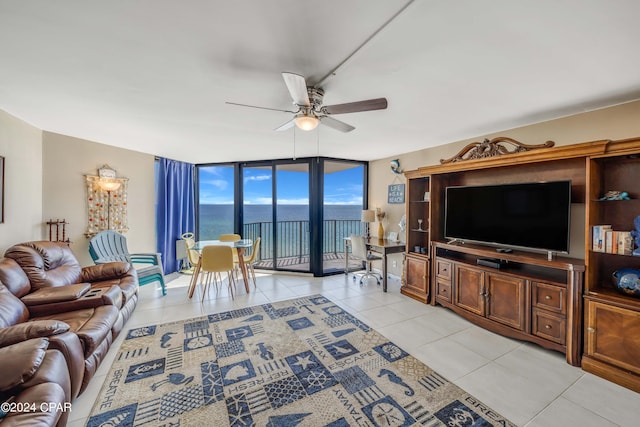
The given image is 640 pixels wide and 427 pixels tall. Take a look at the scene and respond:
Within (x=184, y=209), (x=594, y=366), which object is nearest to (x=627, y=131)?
(x=594, y=366)

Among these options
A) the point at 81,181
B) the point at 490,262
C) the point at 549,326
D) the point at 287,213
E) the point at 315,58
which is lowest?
the point at 549,326

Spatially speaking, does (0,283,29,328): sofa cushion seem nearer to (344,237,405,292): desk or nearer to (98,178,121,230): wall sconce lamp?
(98,178,121,230): wall sconce lamp

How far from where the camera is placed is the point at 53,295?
89.5 inches

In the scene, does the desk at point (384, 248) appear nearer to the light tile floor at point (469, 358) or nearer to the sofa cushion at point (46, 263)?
the light tile floor at point (469, 358)

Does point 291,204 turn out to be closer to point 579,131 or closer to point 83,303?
point 83,303

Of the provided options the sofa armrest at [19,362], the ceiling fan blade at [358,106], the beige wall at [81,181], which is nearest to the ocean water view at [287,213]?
the beige wall at [81,181]

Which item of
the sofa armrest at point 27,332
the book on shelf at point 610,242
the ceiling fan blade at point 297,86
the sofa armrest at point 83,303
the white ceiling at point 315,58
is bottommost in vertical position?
the sofa armrest at point 83,303

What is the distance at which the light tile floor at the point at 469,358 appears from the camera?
1.75 meters

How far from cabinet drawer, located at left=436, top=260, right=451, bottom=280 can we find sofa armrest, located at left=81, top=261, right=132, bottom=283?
4.15 metres

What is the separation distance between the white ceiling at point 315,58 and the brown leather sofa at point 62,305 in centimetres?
156

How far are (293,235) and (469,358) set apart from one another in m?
4.47

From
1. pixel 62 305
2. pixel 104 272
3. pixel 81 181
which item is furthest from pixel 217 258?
pixel 81 181

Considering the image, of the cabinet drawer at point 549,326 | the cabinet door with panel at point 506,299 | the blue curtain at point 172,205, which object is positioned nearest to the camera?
the cabinet drawer at point 549,326

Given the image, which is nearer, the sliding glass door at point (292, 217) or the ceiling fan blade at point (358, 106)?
the ceiling fan blade at point (358, 106)
